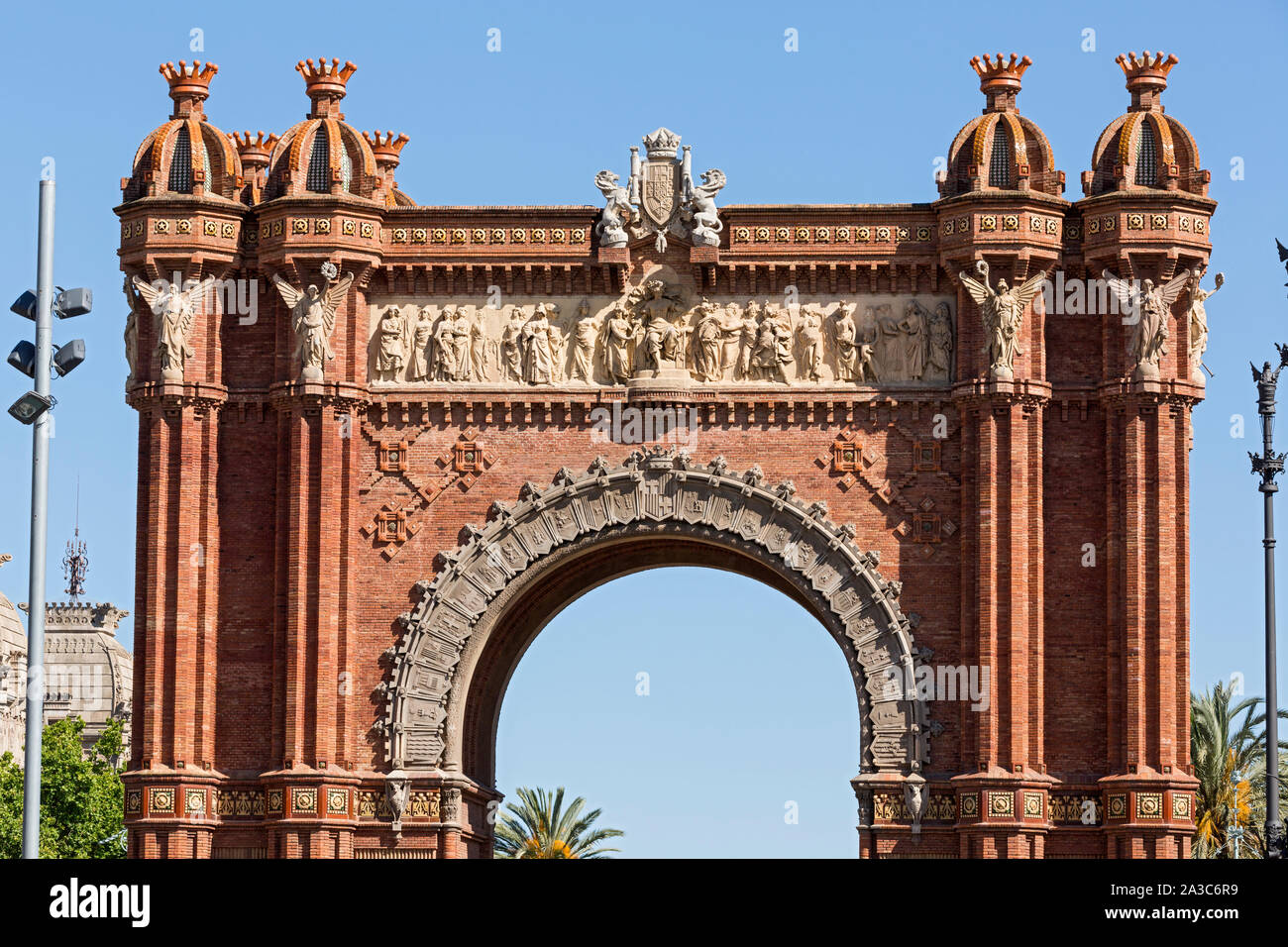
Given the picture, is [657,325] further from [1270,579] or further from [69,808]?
[69,808]

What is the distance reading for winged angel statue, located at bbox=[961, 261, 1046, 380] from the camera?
137 ft

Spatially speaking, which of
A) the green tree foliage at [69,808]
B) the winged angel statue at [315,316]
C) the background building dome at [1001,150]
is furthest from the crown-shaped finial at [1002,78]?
the green tree foliage at [69,808]

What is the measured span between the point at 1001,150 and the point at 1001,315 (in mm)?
2481

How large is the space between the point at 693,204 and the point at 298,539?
296 inches

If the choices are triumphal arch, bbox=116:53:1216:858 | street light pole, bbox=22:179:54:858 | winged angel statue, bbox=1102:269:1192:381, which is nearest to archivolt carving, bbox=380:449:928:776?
triumphal arch, bbox=116:53:1216:858

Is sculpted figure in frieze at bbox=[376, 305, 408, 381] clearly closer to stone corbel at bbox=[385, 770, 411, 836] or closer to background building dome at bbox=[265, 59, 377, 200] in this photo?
background building dome at bbox=[265, 59, 377, 200]

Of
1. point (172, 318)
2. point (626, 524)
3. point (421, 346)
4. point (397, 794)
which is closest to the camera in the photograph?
point (397, 794)

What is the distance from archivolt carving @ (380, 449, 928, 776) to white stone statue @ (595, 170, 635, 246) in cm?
314

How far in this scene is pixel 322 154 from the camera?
42.8 metres

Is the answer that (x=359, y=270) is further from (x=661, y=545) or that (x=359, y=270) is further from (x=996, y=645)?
(x=996, y=645)

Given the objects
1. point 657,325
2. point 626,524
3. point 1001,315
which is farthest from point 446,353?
point 1001,315

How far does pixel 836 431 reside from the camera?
139 ft

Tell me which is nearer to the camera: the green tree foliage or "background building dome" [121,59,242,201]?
"background building dome" [121,59,242,201]
